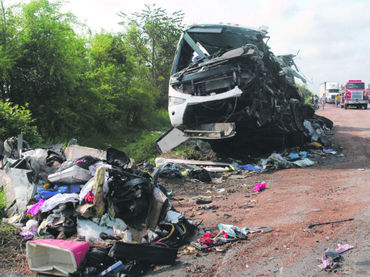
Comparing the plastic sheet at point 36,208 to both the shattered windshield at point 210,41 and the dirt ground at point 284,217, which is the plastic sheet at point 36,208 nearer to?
the dirt ground at point 284,217

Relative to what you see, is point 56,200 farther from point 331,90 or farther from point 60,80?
point 331,90

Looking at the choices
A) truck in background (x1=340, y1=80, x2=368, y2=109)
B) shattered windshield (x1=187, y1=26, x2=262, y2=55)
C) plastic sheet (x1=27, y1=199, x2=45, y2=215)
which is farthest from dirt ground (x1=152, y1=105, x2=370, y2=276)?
truck in background (x1=340, y1=80, x2=368, y2=109)

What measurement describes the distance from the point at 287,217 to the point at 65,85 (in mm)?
7624

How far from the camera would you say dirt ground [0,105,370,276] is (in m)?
2.93

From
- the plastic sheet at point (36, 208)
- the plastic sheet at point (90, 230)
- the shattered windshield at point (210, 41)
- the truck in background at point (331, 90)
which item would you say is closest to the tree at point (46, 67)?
the shattered windshield at point (210, 41)

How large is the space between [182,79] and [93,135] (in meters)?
4.86

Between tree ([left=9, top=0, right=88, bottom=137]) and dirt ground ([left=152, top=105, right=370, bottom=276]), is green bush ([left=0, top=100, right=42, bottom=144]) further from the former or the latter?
dirt ground ([left=152, top=105, right=370, bottom=276])

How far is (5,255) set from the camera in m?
3.56

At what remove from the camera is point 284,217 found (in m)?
4.10

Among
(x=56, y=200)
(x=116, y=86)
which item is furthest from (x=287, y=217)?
(x=116, y=86)

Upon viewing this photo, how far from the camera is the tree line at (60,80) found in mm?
8230

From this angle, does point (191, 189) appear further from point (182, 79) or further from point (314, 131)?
point (314, 131)

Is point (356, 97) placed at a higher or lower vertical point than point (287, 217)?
higher

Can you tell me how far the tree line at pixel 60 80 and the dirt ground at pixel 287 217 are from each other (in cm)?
447
